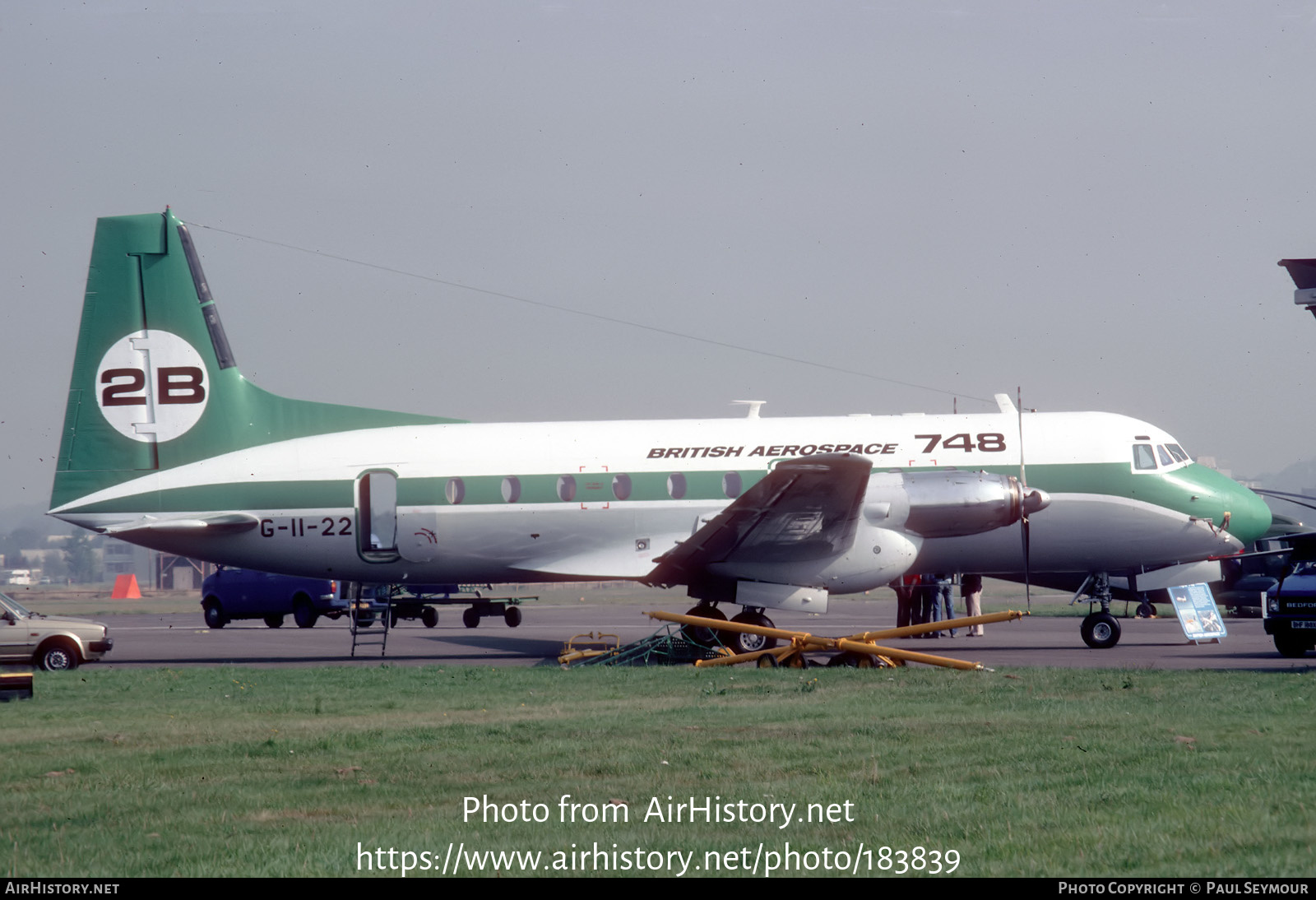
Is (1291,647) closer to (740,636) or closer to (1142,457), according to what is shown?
(1142,457)

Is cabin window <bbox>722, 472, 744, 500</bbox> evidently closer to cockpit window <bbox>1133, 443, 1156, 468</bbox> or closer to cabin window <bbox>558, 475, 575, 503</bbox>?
cabin window <bbox>558, 475, 575, 503</bbox>

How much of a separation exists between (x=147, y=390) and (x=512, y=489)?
7196mm

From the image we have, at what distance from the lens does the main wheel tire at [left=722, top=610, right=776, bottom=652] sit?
20547 mm

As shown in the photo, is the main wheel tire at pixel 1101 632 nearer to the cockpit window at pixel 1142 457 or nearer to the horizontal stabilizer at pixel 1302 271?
the cockpit window at pixel 1142 457

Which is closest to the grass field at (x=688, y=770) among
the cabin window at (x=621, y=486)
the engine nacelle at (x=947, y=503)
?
the engine nacelle at (x=947, y=503)

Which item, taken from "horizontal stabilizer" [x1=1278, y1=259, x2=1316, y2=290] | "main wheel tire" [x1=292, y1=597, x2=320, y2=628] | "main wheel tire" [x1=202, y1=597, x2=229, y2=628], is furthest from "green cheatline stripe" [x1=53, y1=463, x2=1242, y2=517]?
"main wheel tire" [x1=202, y1=597, x2=229, y2=628]

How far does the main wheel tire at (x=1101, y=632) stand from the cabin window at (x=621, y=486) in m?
8.88

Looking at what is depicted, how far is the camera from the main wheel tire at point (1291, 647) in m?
18.9

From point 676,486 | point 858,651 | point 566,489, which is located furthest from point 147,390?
point 858,651

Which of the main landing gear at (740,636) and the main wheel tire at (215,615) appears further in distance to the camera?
the main wheel tire at (215,615)

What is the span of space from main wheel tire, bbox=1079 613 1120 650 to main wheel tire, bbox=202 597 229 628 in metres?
27.8

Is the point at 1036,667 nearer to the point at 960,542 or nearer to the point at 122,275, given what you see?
the point at 960,542

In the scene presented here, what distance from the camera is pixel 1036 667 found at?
685 inches

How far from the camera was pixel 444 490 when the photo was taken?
22078 millimetres
